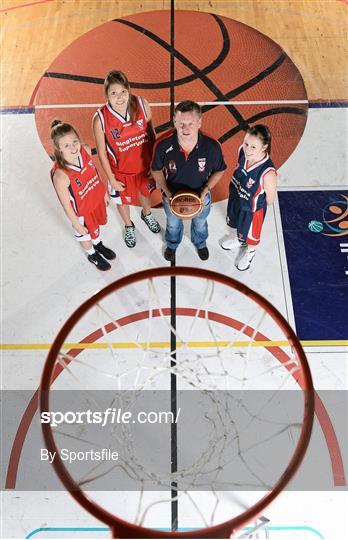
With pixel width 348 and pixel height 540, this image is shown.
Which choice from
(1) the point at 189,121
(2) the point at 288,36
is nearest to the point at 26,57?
(2) the point at 288,36

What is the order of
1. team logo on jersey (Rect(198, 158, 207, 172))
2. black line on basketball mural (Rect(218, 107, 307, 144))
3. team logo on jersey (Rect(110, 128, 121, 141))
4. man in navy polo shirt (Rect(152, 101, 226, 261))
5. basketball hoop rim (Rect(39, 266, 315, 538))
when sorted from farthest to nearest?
black line on basketball mural (Rect(218, 107, 307, 144)), team logo on jersey (Rect(110, 128, 121, 141)), team logo on jersey (Rect(198, 158, 207, 172)), man in navy polo shirt (Rect(152, 101, 226, 261)), basketball hoop rim (Rect(39, 266, 315, 538))

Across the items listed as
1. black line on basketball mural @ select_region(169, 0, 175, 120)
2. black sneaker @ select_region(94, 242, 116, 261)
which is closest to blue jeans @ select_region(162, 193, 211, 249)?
black sneaker @ select_region(94, 242, 116, 261)

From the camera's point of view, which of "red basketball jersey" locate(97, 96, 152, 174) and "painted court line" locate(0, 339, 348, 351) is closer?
"red basketball jersey" locate(97, 96, 152, 174)

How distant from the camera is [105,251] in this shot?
12.7 feet

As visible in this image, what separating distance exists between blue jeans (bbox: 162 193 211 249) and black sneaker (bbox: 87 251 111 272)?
0.45m

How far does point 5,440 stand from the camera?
10.8 ft

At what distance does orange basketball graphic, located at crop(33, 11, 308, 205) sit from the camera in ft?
14.7

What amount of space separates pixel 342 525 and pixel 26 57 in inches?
176

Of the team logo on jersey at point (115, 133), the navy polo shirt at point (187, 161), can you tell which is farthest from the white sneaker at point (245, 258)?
the team logo on jersey at point (115, 133)

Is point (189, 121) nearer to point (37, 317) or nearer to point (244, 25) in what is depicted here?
point (37, 317)

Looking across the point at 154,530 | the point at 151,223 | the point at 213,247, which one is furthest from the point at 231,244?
the point at 154,530

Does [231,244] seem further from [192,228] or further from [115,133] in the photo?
[115,133]

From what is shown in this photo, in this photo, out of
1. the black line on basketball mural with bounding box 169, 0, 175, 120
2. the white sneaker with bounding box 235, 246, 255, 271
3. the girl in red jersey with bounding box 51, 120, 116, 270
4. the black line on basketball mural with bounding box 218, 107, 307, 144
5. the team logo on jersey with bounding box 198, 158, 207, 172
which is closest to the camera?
the girl in red jersey with bounding box 51, 120, 116, 270

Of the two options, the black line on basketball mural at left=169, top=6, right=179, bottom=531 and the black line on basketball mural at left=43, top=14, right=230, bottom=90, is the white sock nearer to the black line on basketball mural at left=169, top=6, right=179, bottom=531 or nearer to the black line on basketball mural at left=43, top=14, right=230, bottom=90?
the black line on basketball mural at left=169, top=6, right=179, bottom=531
